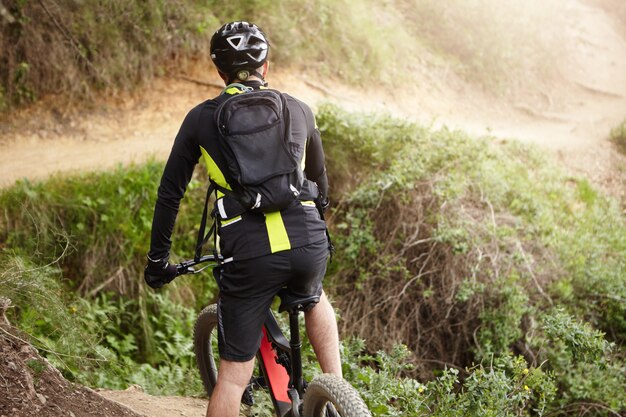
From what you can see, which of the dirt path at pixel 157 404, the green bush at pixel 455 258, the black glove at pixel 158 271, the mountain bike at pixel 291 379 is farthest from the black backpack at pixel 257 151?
the green bush at pixel 455 258

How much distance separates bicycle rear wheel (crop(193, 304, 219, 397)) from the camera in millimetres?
4203

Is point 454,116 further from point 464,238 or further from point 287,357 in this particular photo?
point 287,357

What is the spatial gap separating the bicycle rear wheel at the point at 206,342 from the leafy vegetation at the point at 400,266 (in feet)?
2.01

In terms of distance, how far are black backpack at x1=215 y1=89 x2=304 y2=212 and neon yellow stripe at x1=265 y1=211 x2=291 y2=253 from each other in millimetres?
66

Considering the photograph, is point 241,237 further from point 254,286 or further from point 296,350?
point 296,350

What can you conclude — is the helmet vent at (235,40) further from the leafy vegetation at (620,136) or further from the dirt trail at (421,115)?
the leafy vegetation at (620,136)

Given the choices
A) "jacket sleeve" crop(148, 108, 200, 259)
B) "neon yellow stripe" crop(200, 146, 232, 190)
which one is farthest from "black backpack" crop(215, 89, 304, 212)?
"jacket sleeve" crop(148, 108, 200, 259)

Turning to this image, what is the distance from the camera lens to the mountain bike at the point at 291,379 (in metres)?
3.08

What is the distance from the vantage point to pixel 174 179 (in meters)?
3.23

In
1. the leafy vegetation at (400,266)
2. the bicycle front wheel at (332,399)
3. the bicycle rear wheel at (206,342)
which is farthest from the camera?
the leafy vegetation at (400,266)

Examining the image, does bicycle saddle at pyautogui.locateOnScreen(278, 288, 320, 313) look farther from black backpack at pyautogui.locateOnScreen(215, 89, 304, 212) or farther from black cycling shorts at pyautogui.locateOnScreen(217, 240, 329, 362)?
black backpack at pyautogui.locateOnScreen(215, 89, 304, 212)

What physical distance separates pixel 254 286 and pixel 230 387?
55cm

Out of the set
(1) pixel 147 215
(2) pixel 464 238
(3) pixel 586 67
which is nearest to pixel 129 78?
(1) pixel 147 215

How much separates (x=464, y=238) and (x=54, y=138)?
204 inches
